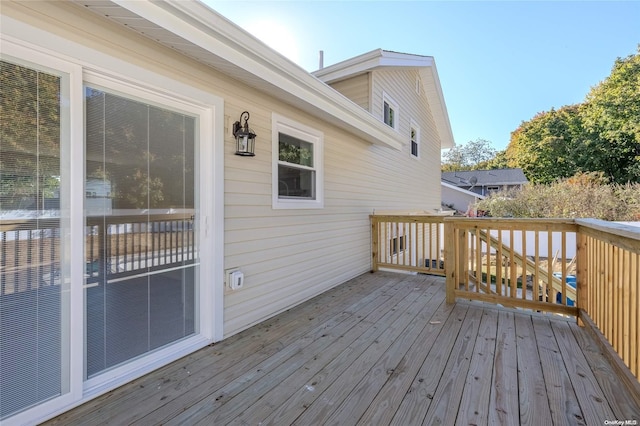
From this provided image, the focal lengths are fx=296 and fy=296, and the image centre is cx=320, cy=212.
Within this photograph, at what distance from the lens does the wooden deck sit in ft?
5.67

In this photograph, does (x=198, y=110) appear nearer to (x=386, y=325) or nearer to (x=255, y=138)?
(x=255, y=138)

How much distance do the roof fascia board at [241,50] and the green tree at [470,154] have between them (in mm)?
44717

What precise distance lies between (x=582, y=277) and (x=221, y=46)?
4.03 meters

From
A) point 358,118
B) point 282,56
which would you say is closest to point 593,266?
point 358,118

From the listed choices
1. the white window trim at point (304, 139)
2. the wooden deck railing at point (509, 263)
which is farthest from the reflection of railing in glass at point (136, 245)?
the wooden deck railing at point (509, 263)

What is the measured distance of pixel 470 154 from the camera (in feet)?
150

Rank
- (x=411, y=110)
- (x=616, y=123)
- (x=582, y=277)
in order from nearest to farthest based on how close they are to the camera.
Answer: (x=582, y=277) → (x=411, y=110) → (x=616, y=123)

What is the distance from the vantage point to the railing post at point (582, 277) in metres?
2.98

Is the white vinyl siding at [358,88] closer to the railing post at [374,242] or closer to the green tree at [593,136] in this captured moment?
the railing post at [374,242]

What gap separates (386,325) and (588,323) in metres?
1.88

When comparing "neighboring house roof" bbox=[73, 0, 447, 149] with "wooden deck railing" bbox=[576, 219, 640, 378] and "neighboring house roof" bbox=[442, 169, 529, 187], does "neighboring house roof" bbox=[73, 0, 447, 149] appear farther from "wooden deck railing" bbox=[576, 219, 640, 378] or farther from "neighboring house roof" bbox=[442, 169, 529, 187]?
"neighboring house roof" bbox=[442, 169, 529, 187]

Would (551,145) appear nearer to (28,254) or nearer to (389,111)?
(389,111)

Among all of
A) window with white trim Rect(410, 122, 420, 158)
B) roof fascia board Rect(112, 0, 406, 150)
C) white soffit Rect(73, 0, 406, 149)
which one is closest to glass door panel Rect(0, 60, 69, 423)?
white soffit Rect(73, 0, 406, 149)

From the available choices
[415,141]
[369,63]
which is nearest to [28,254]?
[369,63]
